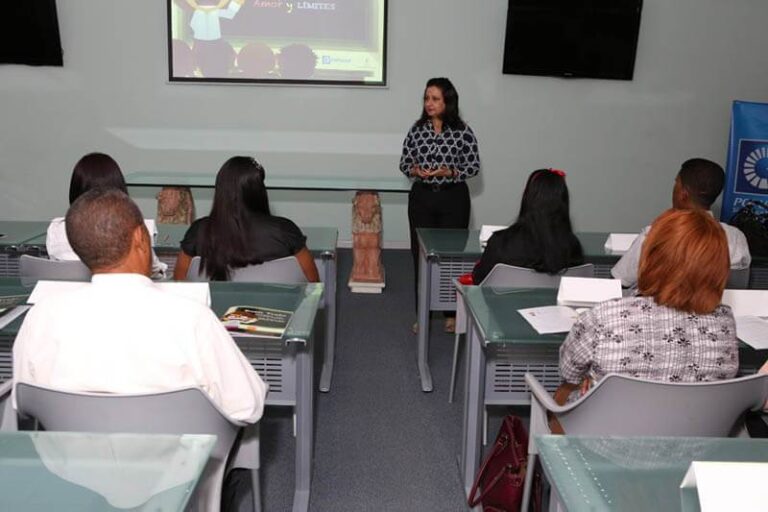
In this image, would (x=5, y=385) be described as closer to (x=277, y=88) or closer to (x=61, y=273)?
(x=61, y=273)

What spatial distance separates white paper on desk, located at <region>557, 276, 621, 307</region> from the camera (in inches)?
86.8

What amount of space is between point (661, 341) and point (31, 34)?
5219 millimetres

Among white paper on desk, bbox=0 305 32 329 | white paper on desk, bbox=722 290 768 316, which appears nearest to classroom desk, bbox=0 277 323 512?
white paper on desk, bbox=0 305 32 329

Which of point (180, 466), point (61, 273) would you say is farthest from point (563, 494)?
point (61, 273)

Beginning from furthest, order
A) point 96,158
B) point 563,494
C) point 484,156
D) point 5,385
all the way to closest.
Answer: point 484,156, point 96,158, point 5,385, point 563,494

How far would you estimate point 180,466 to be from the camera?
Answer: 1.20 meters

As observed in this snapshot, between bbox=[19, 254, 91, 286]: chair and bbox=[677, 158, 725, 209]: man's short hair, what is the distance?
7.59 ft

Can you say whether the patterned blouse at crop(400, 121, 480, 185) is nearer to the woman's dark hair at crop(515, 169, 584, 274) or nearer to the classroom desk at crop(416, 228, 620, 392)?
the classroom desk at crop(416, 228, 620, 392)

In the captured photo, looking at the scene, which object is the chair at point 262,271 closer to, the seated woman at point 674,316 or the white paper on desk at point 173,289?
the white paper on desk at point 173,289

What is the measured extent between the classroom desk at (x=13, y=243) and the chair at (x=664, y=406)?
2.50 m

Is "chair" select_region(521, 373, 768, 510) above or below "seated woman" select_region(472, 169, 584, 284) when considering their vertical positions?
below

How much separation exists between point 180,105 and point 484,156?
2459mm

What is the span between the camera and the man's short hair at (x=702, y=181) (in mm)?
2734

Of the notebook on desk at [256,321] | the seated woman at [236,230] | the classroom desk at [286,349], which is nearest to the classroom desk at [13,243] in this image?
the classroom desk at [286,349]
